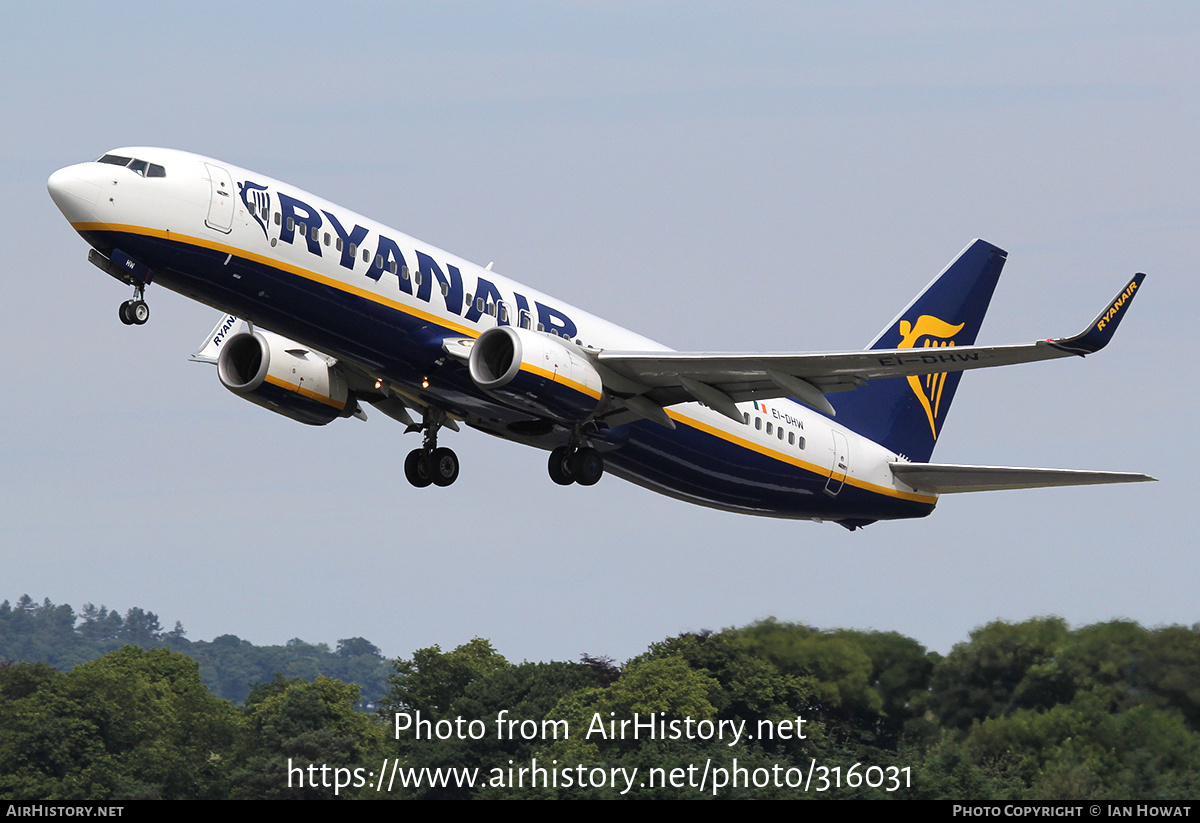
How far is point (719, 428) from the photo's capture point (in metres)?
38.3

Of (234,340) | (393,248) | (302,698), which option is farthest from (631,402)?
(302,698)

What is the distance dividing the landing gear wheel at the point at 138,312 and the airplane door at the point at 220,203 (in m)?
1.98

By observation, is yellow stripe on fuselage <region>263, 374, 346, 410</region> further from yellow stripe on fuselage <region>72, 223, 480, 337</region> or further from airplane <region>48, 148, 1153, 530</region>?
yellow stripe on fuselage <region>72, 223, 480, 337</region>

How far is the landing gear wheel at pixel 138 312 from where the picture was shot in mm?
31000

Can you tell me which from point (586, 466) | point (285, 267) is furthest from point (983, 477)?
point (285, 267)

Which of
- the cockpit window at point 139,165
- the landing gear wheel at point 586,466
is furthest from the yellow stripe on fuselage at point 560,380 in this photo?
the cockpit window at point 139,165

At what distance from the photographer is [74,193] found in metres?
30.1

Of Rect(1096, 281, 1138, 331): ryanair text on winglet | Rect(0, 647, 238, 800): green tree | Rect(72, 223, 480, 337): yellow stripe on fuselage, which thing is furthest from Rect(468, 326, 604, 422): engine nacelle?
Rect(0, 647, 238, 800): green tree

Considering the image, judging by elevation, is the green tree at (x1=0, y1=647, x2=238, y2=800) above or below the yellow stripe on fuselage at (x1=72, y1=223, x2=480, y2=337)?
below

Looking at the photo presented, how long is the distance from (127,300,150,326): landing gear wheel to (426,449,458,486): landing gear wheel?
9.23 m

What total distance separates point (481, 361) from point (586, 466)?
148 inches

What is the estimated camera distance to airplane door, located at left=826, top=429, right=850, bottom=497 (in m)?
40.7

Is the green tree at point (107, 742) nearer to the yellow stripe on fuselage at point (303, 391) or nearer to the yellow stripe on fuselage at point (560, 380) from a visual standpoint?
the yellow stripe on fuselage at point (303, 391)
